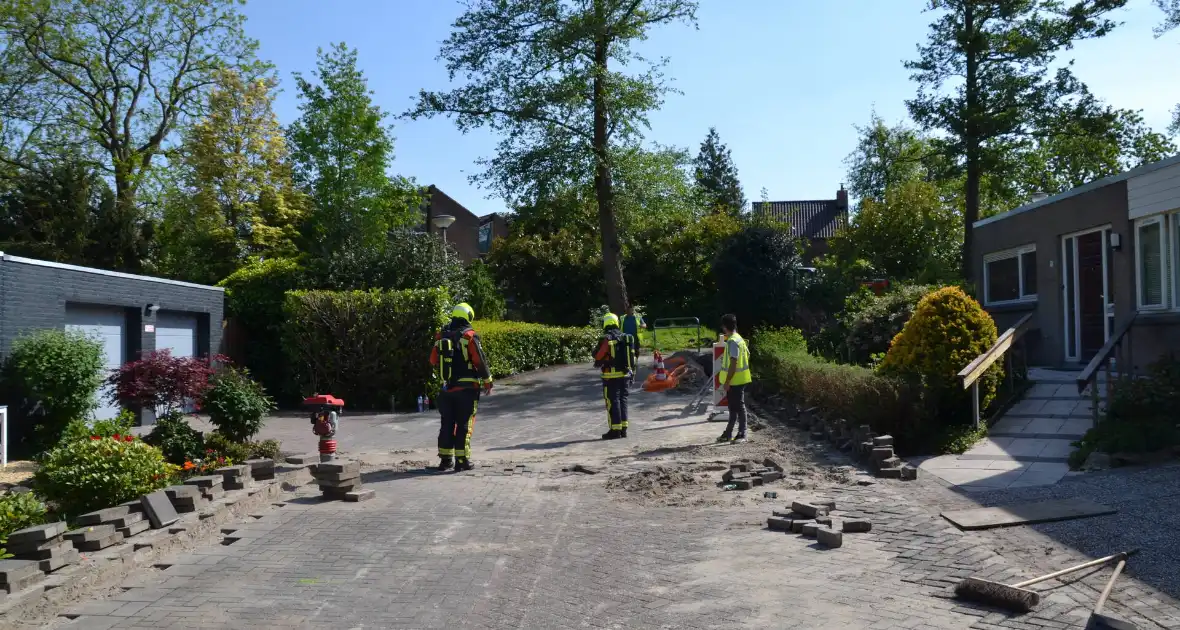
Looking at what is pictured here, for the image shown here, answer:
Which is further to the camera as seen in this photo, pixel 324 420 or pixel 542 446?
pixel 542 446

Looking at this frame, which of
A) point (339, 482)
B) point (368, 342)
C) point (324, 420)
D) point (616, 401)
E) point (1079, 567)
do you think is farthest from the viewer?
point (368, 342)

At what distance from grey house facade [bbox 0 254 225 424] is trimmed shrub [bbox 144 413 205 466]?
1.54m

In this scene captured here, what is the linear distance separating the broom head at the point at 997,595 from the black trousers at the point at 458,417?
6.78 m

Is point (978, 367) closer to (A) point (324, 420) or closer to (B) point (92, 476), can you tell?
(A) point (324, 420)

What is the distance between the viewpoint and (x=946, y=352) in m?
12.0

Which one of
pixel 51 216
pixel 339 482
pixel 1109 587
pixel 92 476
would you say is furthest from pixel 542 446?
pixel 51 216

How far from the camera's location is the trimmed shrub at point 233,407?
1131cm

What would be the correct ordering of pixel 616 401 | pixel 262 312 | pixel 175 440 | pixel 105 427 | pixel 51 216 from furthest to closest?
pixel 51 216 < pixel 262 312 < pixel 616 401 < pixel 175 440 < pixel 105 427

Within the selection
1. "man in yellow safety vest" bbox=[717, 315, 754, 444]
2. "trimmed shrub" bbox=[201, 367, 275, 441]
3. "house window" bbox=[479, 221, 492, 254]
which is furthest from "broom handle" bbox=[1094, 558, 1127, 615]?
"house window" bbox=[479, 221, 492, 254]

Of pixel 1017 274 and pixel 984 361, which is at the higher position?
pixel 1017 274

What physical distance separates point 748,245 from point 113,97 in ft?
89.1

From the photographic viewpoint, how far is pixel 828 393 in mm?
12750

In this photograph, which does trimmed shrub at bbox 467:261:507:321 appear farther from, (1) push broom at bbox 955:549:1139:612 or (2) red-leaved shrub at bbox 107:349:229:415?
(1) push broom at bbox 955:549:1139:612

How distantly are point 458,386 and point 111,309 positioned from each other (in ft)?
28.6
